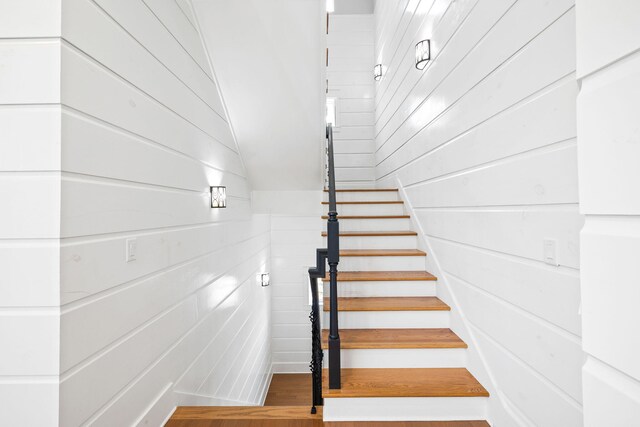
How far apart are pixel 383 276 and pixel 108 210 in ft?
6.05

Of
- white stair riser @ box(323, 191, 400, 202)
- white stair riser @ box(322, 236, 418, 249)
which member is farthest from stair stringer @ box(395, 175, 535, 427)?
white stair riser @ box(323, 191, 400, 202)

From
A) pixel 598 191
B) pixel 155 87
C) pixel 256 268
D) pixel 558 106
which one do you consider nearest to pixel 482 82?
pixel 558 106

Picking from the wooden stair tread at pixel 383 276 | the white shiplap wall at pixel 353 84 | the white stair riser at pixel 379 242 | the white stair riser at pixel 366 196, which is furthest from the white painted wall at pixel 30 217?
the white shiplap wall at pixel 353 84

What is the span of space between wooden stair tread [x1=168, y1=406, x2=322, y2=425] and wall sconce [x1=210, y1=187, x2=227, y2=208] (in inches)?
49.7

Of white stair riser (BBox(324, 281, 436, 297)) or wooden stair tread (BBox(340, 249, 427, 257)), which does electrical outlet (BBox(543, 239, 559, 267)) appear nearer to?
white stair riser (BBox(324, 281, 436, 297))

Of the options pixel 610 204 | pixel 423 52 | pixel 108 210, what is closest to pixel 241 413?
pixel 108 210

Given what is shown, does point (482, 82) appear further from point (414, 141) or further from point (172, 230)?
point (172, 230)

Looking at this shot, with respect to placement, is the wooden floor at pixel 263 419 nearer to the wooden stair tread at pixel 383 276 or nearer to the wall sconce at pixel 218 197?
the wooden stair tread at pixel 383 276

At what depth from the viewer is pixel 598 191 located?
58 cm

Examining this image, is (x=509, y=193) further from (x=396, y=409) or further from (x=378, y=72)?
(x=378, y=72)

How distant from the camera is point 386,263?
269 centimetres

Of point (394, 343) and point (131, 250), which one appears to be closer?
point (131, 250)

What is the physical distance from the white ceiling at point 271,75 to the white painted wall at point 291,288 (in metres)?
1.95

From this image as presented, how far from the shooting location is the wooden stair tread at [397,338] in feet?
6.25
